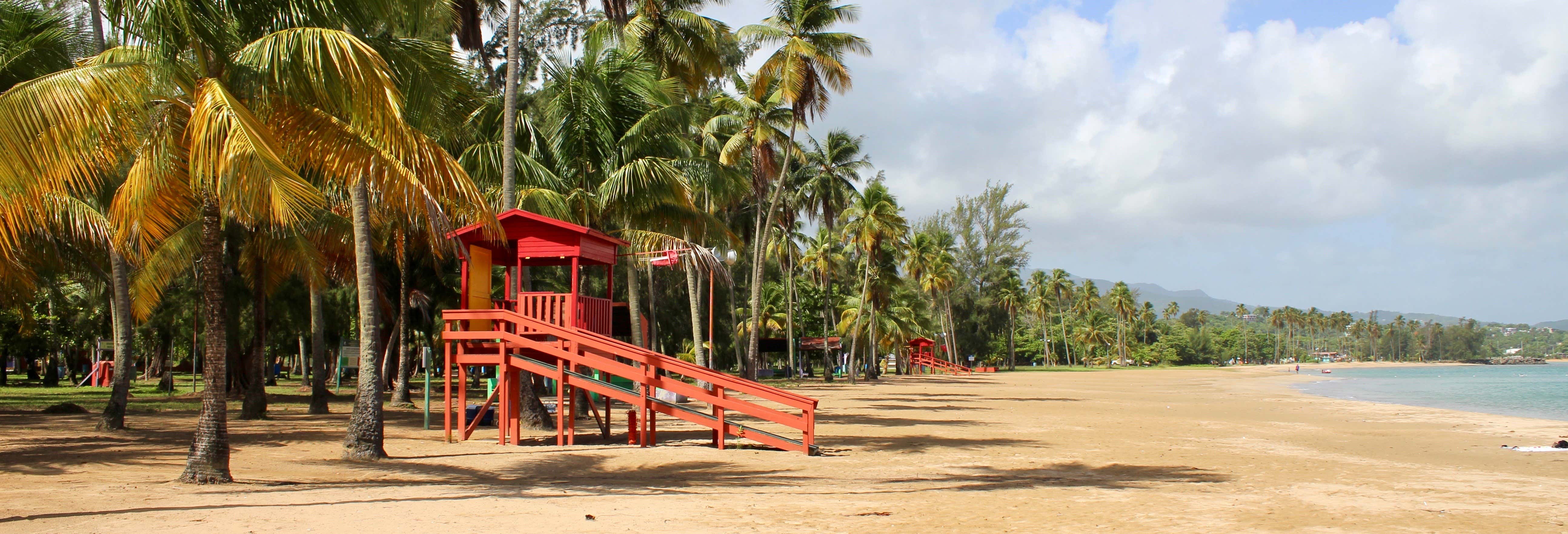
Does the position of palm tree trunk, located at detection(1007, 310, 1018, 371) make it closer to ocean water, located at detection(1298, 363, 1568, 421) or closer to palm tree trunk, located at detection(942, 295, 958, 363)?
palm tree trunk, located at detection(942, 295, 958, 363)

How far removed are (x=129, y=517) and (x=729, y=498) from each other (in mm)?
4426

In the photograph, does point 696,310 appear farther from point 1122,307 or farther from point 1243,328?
point 1243,328

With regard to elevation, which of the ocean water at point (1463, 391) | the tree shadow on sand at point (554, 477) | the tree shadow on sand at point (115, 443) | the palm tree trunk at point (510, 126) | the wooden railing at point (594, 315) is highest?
the palm tree trunk at point (510, 126)

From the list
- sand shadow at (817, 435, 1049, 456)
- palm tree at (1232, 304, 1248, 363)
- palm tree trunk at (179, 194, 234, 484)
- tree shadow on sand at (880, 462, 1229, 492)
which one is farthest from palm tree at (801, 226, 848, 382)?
palm tree at (1232, 304, 1248, 363)

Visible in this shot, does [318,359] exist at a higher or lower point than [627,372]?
higher

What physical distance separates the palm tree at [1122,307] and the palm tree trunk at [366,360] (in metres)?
98.6

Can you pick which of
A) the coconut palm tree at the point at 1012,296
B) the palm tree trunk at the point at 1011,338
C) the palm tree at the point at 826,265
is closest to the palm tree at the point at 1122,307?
the palm tree trunk at the point at 1011,338

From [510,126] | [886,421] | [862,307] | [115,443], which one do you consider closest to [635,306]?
[886,421]

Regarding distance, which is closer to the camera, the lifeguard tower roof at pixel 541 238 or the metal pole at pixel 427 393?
the lifeguard tower roof at pixel 541 238

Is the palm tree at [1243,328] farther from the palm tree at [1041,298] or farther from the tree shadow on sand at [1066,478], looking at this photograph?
the tree shadow on sand at [1066,478]

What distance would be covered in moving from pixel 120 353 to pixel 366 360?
7.02 m

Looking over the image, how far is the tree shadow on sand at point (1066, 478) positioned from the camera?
10.2 m

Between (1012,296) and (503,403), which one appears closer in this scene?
(503,403)

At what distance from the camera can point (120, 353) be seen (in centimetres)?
1584
